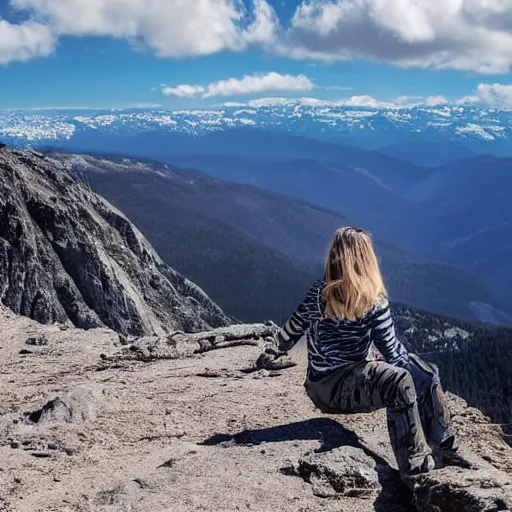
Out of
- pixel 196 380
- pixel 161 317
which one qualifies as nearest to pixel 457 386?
pixel 161 317

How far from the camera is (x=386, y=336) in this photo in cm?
852

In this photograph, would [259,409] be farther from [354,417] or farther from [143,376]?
[143,376]

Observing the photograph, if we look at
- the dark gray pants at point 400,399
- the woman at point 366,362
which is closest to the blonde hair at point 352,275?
the woman at point 366,362

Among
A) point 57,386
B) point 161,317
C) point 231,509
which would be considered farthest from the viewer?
point 161,317

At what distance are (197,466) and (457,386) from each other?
108121mm

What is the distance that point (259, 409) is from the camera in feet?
36.0

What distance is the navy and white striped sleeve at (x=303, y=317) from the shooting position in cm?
892

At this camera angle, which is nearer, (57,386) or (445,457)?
(445,457)

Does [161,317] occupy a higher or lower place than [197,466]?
lower

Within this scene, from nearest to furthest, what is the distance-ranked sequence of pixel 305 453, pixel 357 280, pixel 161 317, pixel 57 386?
pixel 357 280, pixel 305 453, pixel 57 386, pixel 161 317

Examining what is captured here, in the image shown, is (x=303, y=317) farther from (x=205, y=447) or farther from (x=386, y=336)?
(x=205, y=447)

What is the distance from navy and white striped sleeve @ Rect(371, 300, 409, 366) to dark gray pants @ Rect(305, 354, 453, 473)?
14cm

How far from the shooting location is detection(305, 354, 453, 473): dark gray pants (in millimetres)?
7969

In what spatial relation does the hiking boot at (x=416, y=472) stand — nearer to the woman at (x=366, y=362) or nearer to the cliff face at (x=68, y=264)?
the woman at (x=366, y=362)
